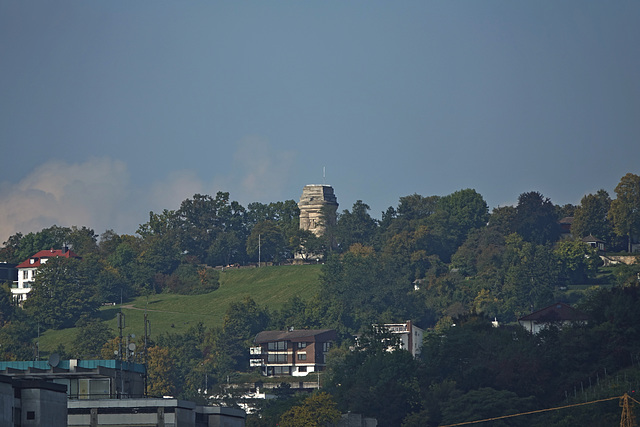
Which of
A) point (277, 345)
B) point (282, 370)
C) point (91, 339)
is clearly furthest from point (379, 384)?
point (91, 339)

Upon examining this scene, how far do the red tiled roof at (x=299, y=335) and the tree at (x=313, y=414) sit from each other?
Result: 5386 centimetres

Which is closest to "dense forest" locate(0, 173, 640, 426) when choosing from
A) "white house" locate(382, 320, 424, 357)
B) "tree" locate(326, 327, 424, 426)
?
"tree" locate(326, 327, 424, 426)

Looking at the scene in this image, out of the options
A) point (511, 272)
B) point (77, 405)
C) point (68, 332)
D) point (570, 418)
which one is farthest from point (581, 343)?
point (68, 332)

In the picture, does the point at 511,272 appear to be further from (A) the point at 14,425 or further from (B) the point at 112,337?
(A) the point at 14,425

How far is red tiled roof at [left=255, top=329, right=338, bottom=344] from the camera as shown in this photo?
16850cm

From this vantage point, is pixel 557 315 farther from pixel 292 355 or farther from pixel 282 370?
pixel 282 370

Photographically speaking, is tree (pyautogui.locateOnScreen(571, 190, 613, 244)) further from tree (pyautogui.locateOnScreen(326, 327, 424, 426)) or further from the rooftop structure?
tree (pyautogui.locateOnScreen(326, 327, 424, 426))

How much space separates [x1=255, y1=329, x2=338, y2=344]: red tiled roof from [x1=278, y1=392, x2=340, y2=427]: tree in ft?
177

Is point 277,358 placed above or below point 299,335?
below

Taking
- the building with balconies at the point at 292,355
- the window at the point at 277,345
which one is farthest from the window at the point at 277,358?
the window at the point at 277,345

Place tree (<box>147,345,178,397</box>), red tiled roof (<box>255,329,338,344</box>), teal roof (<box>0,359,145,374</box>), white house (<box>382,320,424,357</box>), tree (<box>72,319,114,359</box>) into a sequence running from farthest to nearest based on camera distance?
tree (<box>72,319,114,359</box>)
red tiled roof (<box>255,329,338,344</box>)
white house (<box>382,320,424,357</box>)
tree (<box>147,345,178,397</box>)
teal roof (<box>0,359,145,374</box>)

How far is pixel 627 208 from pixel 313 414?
96.4 m

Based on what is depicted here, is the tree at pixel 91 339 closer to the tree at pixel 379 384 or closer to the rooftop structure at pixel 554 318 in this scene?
the tree at pixel 379 384

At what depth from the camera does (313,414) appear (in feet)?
366
